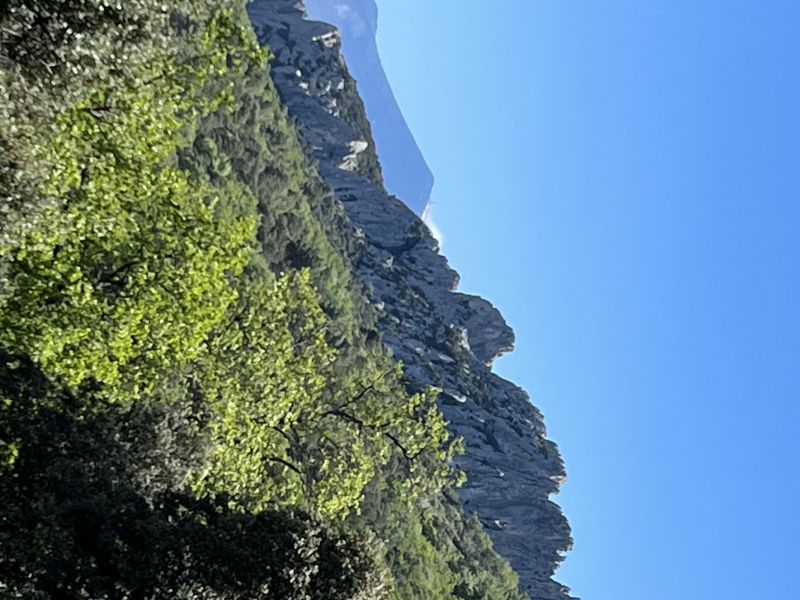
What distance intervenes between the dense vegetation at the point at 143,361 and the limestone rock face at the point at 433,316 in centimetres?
10447

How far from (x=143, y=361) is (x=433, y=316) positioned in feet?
423

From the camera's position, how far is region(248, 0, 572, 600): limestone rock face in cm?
14438

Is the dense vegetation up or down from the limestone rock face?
down

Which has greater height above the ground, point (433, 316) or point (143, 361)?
point (433, 316)

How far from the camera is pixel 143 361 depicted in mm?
26562

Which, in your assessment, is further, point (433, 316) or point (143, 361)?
point (433, 316)

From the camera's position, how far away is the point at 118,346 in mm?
23391

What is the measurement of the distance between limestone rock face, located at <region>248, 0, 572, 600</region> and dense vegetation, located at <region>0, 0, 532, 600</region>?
104 m

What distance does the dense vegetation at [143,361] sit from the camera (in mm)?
17562

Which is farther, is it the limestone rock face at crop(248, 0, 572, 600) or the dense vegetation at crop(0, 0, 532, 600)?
the limestone rock face at crop(248, 0, 572, 600)

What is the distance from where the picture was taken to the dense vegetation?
1756 cm

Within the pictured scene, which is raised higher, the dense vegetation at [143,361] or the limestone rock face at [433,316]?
the limestone rock face at [433,316]

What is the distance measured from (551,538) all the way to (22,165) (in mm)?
165689

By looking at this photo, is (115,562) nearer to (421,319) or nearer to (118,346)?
(118,346)
